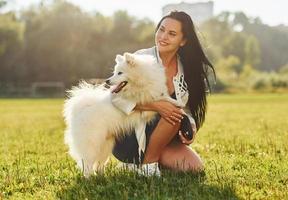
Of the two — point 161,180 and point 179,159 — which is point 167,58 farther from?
point 161,180

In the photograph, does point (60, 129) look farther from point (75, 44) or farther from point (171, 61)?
point (75, 44)

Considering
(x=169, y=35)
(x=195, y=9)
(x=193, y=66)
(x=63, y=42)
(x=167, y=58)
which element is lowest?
(x=63, y=42)

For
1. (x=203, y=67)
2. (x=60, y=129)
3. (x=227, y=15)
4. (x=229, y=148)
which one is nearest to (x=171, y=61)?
(x=203, y=67)

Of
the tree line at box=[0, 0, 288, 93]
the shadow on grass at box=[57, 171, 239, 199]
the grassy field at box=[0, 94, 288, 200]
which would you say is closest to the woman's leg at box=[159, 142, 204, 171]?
the grassy field at box=[0, 94, 288, 200]

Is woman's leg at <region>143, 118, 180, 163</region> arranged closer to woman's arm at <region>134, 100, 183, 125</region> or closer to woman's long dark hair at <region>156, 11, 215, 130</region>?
woman's arm at <region>134, 100, 183, 125</region>

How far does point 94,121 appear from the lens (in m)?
4.91

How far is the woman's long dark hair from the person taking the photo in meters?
5.29

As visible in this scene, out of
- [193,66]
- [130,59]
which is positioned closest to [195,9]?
[193,66]

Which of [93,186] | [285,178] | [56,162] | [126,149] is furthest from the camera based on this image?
[56,162]

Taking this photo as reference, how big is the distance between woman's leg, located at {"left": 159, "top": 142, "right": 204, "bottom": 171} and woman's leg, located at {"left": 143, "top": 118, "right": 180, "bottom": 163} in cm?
10

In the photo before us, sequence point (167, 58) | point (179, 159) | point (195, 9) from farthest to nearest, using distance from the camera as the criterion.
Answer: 1. point (195, 9)
2. point (167, 58)
3. point (179, 159)

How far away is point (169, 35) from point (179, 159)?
1.29m

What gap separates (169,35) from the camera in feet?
17.2

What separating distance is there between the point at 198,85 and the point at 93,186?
173cm
